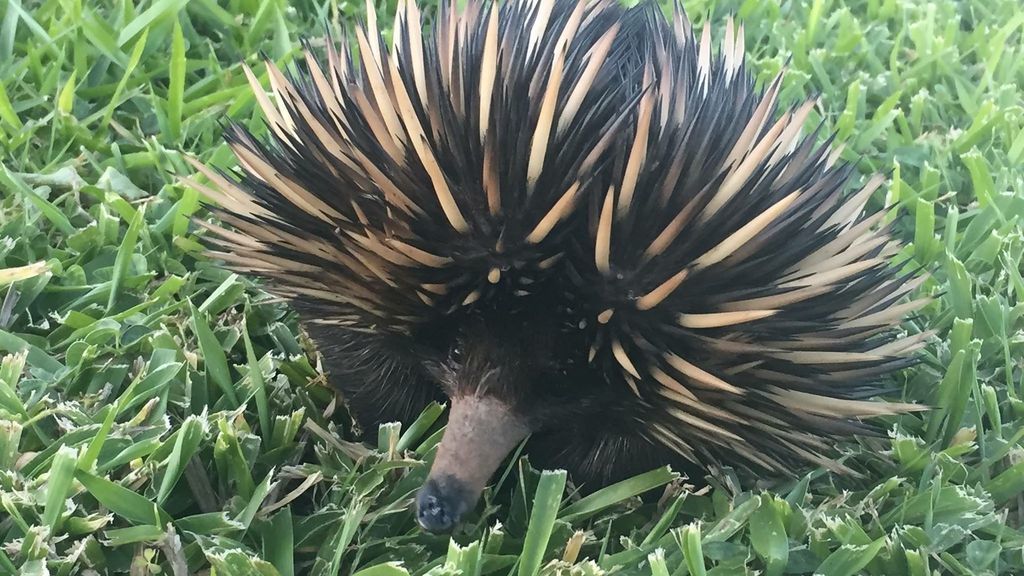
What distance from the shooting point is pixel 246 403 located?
47.8 inches

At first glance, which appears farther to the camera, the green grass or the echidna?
the green grass

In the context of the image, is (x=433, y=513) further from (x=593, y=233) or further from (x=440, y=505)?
(x=593, y=233)

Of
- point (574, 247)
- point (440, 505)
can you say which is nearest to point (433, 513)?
point (440, 505)

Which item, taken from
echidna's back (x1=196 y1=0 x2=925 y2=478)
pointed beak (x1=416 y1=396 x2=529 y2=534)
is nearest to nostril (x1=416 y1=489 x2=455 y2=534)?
pointed beak (x1=416 y1=396 x2=529 y2=534)

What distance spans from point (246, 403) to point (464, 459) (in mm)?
344

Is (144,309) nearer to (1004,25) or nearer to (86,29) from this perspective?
(86,29)

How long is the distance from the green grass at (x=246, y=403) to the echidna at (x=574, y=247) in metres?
0.11

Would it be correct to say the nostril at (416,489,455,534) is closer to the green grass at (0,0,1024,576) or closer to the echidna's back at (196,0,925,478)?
the green grass at (0,0,1024,576)

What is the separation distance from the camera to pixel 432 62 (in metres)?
1.09

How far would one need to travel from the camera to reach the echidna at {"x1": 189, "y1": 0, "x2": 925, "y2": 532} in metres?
0.95

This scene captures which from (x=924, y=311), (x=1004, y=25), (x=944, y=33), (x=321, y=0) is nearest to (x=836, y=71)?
(x=944, y=33)

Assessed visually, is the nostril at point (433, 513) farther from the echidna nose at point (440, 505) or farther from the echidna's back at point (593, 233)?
the echidna's back at point (593, 233)

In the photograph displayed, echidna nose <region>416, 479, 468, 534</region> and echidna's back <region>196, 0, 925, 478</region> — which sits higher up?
echidna's back <region>196, 0, 925, 478</region>

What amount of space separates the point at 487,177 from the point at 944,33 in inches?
70.1
